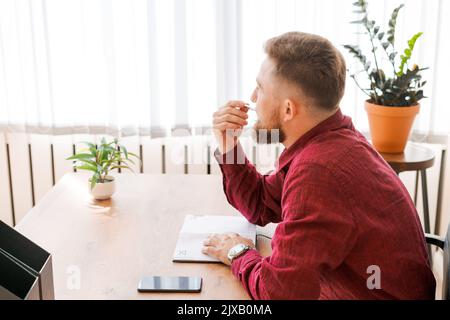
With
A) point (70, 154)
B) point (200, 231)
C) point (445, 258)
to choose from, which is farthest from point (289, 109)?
point (70, 154)

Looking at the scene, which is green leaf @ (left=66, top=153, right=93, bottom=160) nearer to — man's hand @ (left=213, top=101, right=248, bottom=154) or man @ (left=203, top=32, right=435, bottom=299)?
man's hand @ (left=213, top=101, right=248, bottom=154)

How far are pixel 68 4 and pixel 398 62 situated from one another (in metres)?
1.44

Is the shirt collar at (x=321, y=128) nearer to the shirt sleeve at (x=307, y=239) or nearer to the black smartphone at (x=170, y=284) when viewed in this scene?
the shirt sleeve at (x=307, y=239)

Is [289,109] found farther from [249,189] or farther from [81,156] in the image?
[81,156]

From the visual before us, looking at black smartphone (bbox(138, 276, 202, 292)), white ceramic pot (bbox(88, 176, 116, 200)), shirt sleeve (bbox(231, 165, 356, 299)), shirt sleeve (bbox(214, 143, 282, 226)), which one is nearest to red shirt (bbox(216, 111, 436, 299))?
shirt sleeve (bbox(231, 165, 356, 299))

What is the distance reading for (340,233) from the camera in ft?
4.23

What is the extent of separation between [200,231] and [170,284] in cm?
30

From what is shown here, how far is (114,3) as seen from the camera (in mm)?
2602

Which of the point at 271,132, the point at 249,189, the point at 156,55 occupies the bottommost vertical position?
the point at 249,189

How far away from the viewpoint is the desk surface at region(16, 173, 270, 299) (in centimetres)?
139

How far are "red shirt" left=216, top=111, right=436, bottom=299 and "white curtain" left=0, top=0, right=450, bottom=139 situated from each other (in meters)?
1.23

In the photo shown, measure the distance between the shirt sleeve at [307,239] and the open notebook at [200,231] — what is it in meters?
0.23

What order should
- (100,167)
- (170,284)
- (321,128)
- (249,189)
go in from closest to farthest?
(170,284) < (321,128) < (249,189) < (100,167)

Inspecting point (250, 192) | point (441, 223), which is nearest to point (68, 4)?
point (250, 192)
